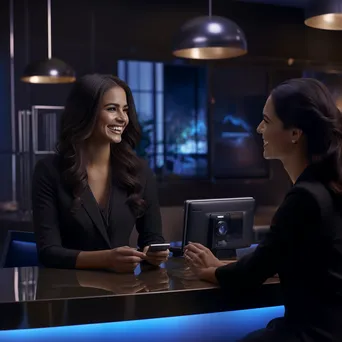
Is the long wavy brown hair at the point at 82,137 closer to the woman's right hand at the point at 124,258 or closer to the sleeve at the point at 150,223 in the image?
the sleeve at the point at 150,223

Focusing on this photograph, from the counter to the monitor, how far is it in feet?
1.29

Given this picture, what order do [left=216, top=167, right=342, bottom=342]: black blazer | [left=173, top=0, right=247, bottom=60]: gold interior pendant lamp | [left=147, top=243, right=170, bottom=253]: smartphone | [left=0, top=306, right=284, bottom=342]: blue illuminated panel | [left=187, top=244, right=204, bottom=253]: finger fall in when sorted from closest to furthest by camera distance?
[left=216, top=167, right=342, bottom=342]: black blazer < [left=0, top=306, right=284, bottom=342]: blue illuminated panel < [left=187, top=244, right=204, bottom=253]: finger < [left=147, top=243, right=170, bottom=253]: smartphone < [left=173, top=0, right=247, bottom=60]: gold interior pendant lamp

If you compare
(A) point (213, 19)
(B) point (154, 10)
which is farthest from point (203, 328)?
(B) point (154, 10)

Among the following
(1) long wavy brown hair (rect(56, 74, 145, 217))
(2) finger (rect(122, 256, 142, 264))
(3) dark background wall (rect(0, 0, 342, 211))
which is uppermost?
(3) dark background wall (rect(0, 0, 342, 211))

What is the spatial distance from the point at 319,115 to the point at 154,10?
582cm

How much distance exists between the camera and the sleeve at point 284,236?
5.49ft

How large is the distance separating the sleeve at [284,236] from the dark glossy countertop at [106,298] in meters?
0.23

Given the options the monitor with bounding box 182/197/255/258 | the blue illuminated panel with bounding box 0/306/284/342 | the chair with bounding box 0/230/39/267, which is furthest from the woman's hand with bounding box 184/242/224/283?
the chair with bounding box 0/230/39/267

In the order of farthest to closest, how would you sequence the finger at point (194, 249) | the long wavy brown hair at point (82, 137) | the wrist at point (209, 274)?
the long wavy brown hair at point (82, 137) < the finger at point (194, 249) < the wrist at point (209, 274)

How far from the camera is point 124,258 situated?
2230mm

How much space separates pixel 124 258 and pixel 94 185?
0.56m

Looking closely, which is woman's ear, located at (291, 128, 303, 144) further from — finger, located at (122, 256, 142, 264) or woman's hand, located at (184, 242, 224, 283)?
finger, located at (122, 256, 142, 264)

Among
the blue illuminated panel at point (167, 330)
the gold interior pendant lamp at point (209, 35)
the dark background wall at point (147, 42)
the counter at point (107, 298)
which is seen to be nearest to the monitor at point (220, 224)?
the counter at point (107, 298)

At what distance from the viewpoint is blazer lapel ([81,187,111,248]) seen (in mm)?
2547
